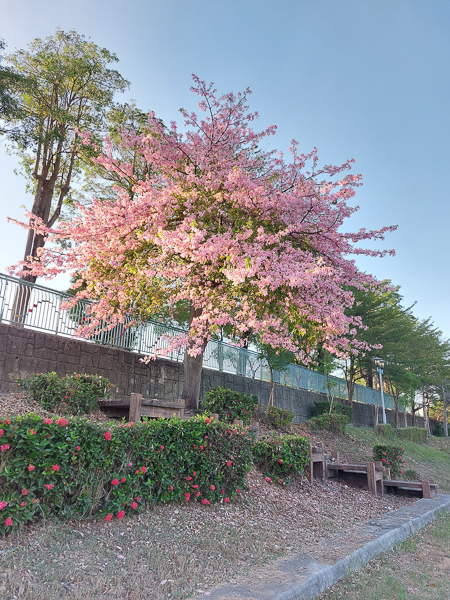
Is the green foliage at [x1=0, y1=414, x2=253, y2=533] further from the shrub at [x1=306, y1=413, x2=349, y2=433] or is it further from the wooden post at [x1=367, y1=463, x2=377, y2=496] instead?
the shrub at [x1=306, y1=413, x2=349, y2=433]

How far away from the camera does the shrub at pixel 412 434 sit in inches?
696

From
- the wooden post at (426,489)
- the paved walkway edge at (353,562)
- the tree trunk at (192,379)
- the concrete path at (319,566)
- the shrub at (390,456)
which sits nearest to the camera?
the concrete path at (319,566)

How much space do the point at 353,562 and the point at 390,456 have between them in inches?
241

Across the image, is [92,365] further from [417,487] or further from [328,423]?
[328,423]

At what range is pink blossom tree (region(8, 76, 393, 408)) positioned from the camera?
7.98 m

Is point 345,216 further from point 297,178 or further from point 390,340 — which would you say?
point 390,340

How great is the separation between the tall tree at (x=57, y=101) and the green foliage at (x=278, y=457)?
7.81 m

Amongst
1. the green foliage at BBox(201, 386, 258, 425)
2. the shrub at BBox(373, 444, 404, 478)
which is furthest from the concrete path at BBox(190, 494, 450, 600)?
the green foliage at BBox(201, 386, 258, 425)

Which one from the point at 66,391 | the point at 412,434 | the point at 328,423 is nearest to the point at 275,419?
the point at 328,423

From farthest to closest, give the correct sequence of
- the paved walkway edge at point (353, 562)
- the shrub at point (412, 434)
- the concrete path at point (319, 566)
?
the shrub at point (412, 434), the paved walkway edge at point (353, 562), the concrete path at point (319, 566)

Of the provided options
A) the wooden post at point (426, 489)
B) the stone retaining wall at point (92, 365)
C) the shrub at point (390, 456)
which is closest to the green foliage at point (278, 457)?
the wooden post at point (426, 489)

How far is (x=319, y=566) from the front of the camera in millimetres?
3828

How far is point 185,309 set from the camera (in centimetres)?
1566

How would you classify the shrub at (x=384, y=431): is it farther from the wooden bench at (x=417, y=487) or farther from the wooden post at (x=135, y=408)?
the wooden post at (x=135, y=408)
